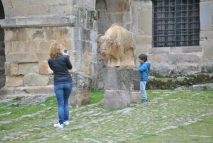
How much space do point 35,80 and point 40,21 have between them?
136 centimetres

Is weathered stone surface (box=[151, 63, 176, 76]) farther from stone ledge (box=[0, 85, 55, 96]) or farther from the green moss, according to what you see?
stone ledge (box=[0, 85, 55, 96])

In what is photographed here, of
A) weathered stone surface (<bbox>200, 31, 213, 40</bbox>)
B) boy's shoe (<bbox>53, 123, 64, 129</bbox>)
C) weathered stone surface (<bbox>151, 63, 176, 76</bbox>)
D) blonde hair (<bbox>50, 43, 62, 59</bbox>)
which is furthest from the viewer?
weathered stone surface (<bbox>151, 63, 176, 76</bbox>)

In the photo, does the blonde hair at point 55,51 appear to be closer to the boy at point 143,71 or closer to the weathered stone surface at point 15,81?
the boy at point 143,71

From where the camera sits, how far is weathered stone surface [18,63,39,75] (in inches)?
490

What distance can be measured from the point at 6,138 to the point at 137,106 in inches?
119

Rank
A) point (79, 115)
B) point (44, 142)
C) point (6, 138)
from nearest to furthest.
Result: 1. point (44, 142)
2. point (6, 138)
3. point (79, 115)

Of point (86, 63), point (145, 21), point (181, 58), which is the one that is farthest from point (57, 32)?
point (181, 58)

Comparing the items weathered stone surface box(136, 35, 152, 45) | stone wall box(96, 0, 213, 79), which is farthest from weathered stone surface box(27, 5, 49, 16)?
weathered stone surface box(136, 35, 152, 45)

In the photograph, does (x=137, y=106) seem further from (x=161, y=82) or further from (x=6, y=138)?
(x=161, y=82)

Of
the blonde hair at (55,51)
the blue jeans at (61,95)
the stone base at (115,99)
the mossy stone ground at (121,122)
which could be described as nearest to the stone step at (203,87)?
the mossy stone ground at (121,122)

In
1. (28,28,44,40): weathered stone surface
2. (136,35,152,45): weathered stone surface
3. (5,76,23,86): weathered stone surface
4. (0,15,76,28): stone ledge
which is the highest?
(0,15,76,28): stone ledge

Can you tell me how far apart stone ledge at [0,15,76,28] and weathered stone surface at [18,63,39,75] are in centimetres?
93

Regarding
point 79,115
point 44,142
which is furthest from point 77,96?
point 44,142

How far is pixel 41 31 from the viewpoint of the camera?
12.3 metres
